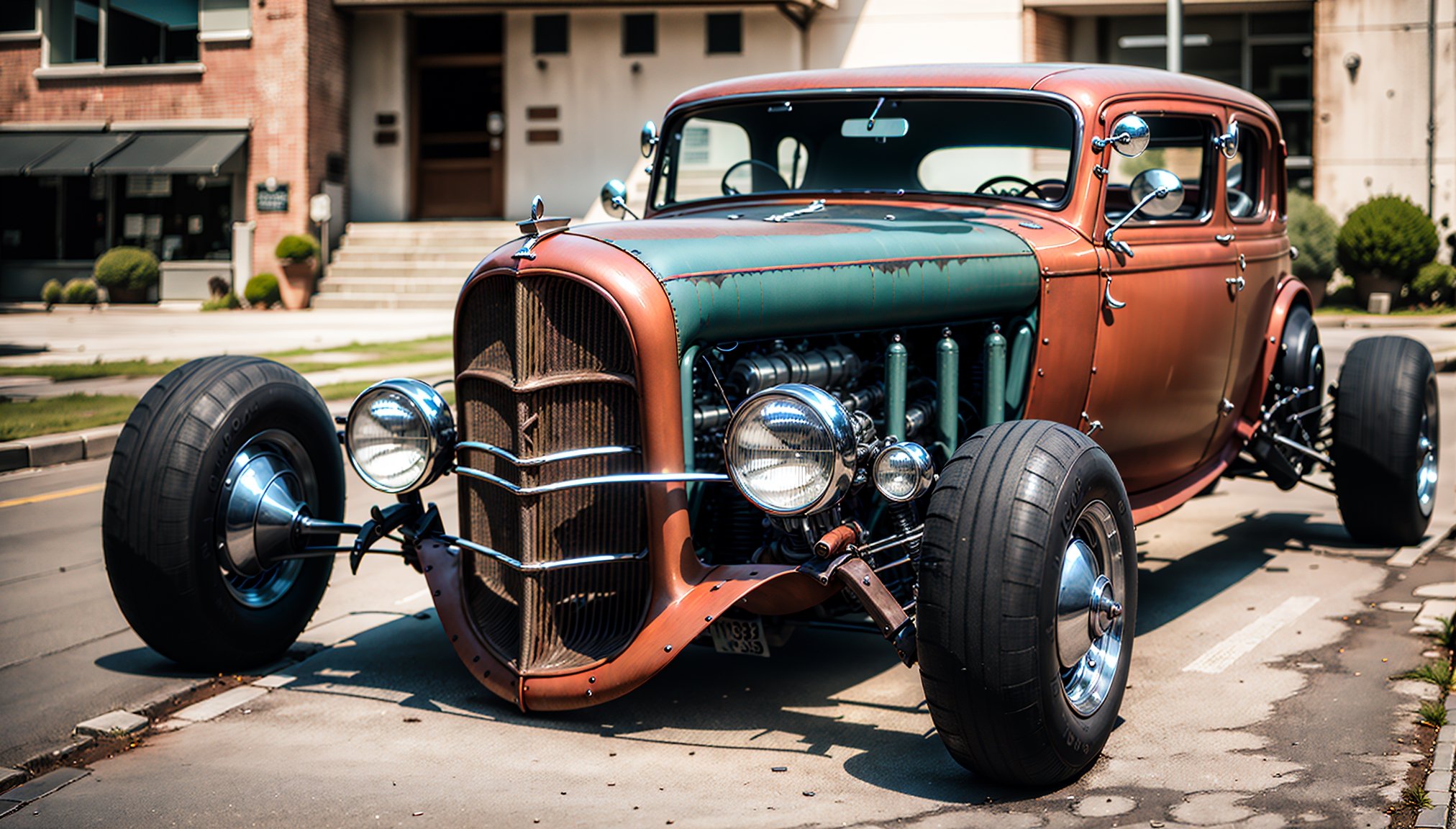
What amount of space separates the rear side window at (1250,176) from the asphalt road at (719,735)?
1751 mm

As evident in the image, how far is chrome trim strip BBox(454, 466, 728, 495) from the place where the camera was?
396cm

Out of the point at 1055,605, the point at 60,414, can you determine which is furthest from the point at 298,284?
the point at 1055,605

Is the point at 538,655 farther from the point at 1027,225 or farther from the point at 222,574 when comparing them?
the point at 1027,225

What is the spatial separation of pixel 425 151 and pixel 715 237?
2428 centimetres

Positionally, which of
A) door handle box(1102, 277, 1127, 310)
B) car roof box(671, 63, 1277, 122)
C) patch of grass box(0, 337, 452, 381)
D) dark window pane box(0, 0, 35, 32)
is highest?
dark window pane box(0, 0, 35, 32)

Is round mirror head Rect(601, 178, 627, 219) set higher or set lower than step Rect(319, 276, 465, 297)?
lower

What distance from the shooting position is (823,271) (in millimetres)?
4285

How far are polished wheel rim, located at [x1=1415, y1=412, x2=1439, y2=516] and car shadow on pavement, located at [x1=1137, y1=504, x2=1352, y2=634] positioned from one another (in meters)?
0.41

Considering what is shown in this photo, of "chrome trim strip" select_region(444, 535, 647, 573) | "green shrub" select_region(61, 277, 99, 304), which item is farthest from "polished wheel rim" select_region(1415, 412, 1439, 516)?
"green shrub" select_region(61, 277, 99, 304)

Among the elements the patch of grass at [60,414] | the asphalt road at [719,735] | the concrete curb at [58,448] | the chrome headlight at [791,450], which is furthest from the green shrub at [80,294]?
the chrome headlight at [791,450]

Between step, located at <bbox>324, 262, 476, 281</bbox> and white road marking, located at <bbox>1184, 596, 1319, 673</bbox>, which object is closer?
white road marking, located at <bbox>1184, 596, 1319, 673</bbox>

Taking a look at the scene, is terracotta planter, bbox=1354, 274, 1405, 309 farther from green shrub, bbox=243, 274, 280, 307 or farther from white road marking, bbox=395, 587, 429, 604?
white road marking, bbox=395, 587, 429, 604

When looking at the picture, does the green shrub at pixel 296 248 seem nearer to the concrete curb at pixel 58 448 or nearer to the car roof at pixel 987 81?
the concrete curb at pixel 58 448

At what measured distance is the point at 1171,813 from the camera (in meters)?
3.62
